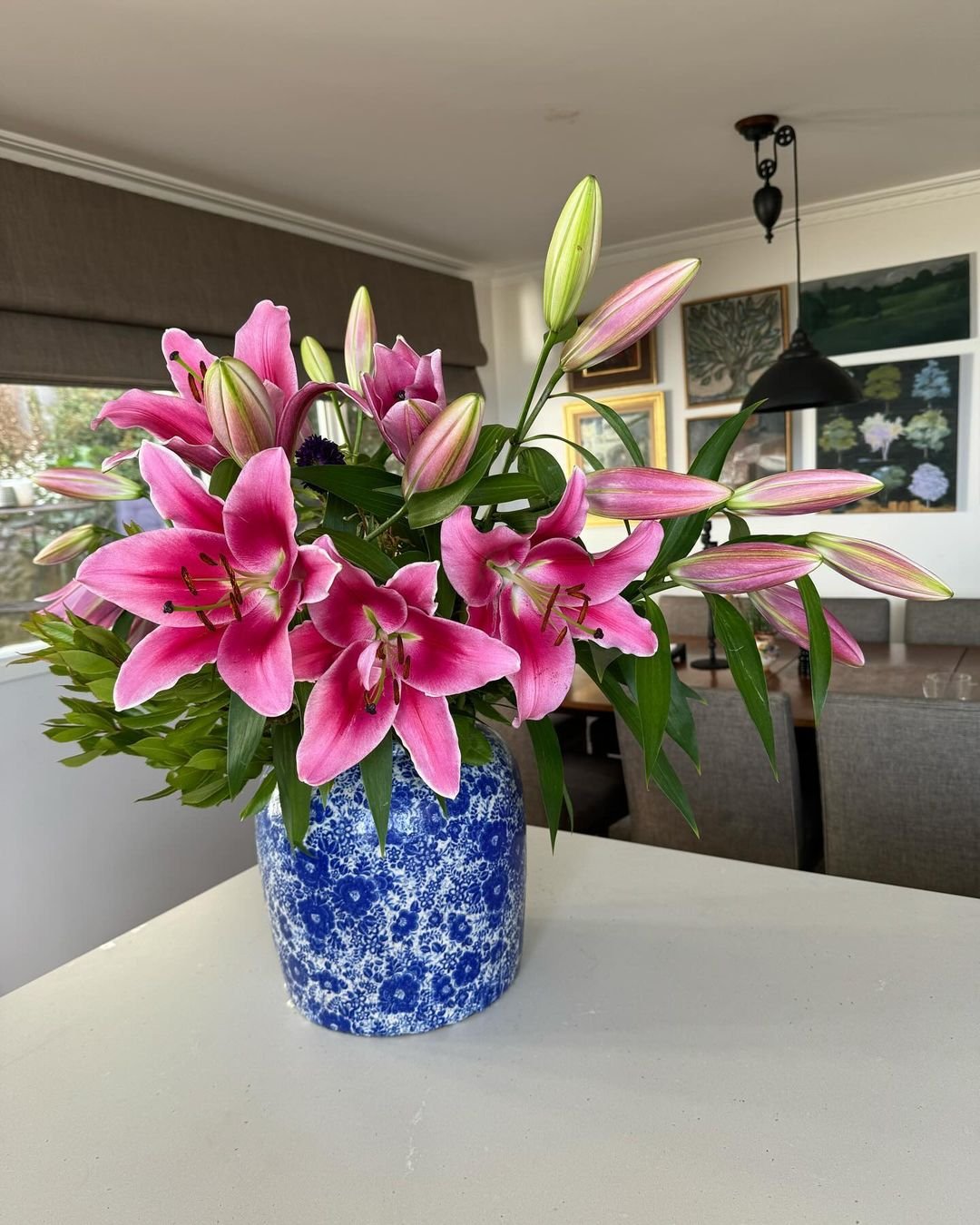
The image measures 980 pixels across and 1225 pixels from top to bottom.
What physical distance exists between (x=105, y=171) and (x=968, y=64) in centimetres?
240

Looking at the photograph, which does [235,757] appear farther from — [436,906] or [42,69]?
[42,69]

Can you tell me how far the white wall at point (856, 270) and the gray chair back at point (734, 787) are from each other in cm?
210

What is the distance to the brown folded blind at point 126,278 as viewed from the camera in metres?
2.54

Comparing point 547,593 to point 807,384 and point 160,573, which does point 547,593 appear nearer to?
point 160,573

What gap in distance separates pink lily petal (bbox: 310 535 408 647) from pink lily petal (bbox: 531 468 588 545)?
99 mm

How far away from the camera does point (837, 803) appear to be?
6.09 feet

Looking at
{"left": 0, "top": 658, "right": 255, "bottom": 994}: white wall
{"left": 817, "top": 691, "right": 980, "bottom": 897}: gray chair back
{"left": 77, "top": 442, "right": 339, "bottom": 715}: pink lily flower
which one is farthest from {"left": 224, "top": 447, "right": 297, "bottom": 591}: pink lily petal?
{"left": 0, "top": 658, "right": 255, "bottom": 994}: white wall

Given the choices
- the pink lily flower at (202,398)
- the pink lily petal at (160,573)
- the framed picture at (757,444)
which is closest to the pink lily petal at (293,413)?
the pink lily flower at (202,398)

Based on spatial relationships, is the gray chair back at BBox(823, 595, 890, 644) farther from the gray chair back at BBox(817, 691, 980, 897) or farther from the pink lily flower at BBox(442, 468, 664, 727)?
the pink lily flower at BBox(442, 468, 664, 727)

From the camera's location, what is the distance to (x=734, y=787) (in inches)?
79.2

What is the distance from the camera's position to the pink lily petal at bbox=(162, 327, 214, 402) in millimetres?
658

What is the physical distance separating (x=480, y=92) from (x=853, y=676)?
1.91 meters

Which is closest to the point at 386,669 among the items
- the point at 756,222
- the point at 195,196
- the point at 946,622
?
the point at 195,196

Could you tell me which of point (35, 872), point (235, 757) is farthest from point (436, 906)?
point (35, 872)
